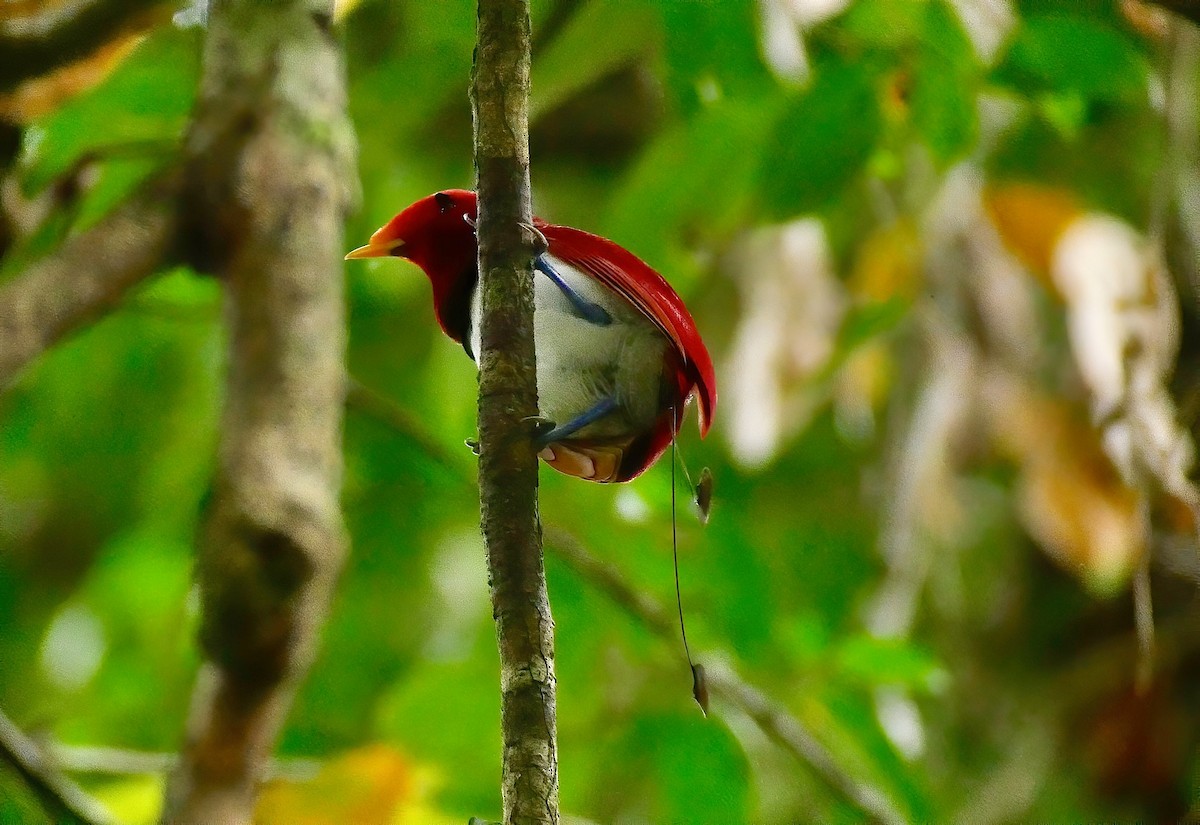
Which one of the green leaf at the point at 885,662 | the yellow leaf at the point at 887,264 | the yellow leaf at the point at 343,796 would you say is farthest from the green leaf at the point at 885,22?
the yellow leaf at the point at 343,796

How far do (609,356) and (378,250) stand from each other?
377 millimetres

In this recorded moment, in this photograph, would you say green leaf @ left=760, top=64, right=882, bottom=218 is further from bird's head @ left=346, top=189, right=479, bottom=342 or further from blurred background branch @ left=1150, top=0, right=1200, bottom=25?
blurred background branch @ left=1150, top=0, right=1200, bottom=25

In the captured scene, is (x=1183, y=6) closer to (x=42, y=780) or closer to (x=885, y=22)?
(x=885, y=22)

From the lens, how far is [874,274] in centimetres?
305

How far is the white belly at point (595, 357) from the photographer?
4.40 feet

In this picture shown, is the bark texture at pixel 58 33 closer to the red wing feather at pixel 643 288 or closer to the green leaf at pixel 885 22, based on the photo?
the red wing feather at pixel 643 288

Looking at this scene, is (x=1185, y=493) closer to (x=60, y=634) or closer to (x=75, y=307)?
(x=75, y=307)

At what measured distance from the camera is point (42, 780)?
4.72ft

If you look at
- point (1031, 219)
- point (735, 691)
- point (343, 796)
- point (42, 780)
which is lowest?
point (42, 780)

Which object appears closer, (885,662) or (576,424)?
(576,424)

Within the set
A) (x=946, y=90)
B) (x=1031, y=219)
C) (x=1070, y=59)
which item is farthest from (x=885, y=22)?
(x=1031, y=219)

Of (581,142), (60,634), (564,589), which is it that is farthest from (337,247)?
(60,634)

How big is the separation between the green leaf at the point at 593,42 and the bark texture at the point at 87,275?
51 centimetres

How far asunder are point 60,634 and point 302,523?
2202 mm
